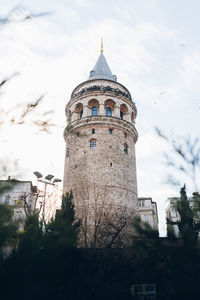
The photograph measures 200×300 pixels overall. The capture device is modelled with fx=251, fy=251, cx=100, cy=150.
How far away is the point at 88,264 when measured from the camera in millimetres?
7633

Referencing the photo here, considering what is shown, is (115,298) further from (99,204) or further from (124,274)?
(99,204)

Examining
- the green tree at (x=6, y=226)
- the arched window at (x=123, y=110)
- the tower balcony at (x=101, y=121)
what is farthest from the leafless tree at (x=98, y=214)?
the green tree at (x=6, y=226)

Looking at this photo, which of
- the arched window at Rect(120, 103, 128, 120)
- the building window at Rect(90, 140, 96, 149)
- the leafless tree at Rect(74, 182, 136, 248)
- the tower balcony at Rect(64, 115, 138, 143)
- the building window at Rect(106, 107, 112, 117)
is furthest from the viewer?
the arched window at Rect(120, 103, 128, 120)

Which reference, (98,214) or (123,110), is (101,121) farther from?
(98,214)

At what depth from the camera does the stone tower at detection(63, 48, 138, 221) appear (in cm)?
1941

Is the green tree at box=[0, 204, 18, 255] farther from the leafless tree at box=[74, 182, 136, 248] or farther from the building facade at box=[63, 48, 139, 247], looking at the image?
the leafless tree at box=[74, 182, 136, 248]

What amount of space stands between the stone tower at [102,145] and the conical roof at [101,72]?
1.57 feet

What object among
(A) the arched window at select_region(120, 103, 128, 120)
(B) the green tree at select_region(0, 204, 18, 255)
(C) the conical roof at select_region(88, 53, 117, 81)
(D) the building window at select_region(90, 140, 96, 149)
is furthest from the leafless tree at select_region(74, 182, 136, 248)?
(B) the green tree at select_region(0, 204, 18, 255)

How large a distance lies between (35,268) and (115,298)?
12.7 ft

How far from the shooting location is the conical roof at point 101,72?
25638 millimetres

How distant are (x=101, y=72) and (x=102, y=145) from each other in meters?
9.74

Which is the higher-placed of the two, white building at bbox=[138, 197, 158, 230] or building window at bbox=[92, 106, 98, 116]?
building window at bbox=[92, 106, 98, 116]

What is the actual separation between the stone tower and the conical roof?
0.48m

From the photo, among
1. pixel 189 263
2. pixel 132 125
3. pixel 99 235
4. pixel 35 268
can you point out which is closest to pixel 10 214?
pixel 35 268
